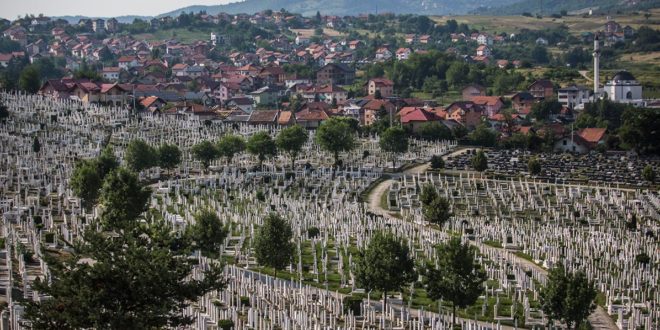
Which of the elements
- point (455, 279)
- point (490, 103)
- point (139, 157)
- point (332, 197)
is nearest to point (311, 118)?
point (490, 103)

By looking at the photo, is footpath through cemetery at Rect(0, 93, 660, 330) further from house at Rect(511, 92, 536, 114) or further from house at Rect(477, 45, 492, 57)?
house at Rect(477, 45, 492, 57)

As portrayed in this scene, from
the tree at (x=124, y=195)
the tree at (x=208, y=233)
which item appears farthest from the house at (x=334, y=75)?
the tree at (x=208, y=233)

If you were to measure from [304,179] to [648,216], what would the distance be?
20.0m

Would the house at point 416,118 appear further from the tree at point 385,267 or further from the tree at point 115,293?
the tree at point 115,293

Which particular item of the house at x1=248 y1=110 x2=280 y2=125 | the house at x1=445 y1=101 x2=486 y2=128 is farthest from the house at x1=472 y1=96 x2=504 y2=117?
the house at x1=248 y1=110 x2=280 y2=125

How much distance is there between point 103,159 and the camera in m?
54.5

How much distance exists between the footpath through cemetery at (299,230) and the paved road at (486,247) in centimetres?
13

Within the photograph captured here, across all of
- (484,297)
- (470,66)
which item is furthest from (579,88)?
(484,297)

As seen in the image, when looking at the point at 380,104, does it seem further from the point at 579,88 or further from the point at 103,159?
the point at 103,159

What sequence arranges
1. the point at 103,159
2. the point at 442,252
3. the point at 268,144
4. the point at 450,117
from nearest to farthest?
the point at 442,252 < the point at 103,159 < the point at 268,144 < the point at 450,117

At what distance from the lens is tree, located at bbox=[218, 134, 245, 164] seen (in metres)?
65.6

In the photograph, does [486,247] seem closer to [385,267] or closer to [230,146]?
[385,267]

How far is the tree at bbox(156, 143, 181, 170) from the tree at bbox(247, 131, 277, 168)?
5555 mm

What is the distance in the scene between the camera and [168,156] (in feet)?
202
